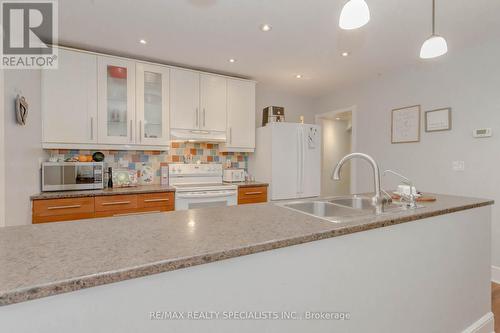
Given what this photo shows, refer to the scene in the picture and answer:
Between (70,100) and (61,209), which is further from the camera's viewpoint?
(70,100)

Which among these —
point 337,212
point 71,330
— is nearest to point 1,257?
point 71,330

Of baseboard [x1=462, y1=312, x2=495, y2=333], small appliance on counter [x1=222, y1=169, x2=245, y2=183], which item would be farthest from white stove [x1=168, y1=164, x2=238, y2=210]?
baseboard [x1=462, y1=312, x2=495, y2=333]

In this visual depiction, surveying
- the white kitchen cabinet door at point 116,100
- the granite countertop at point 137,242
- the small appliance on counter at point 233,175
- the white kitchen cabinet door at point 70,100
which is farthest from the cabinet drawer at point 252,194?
the granite countertop at point 137,242

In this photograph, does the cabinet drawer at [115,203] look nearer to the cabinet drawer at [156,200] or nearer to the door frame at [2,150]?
the cabinet drawer at [156,200]

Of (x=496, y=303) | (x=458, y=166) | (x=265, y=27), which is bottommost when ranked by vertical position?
(x=496, y=303)

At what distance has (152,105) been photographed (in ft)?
9.76

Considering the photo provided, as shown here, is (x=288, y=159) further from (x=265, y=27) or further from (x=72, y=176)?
(x=72, y=176)

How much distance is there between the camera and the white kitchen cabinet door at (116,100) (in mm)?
2701

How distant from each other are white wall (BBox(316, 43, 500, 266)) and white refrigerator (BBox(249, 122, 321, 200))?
0.83 meters

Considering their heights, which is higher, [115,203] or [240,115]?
[240,115]

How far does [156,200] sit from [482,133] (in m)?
3.41

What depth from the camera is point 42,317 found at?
0.58 m

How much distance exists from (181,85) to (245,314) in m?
2.81

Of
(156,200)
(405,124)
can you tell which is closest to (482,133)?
(405,124)
